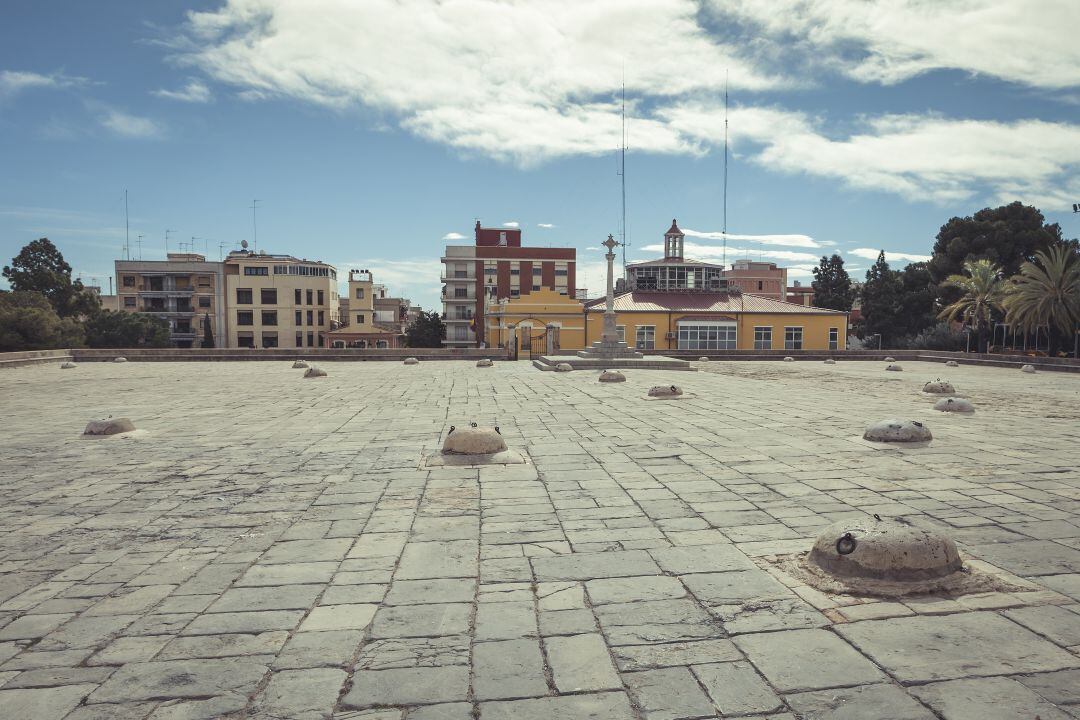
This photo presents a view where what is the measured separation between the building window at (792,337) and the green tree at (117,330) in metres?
46.6

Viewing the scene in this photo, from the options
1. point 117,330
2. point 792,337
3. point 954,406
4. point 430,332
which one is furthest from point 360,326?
point 954,406

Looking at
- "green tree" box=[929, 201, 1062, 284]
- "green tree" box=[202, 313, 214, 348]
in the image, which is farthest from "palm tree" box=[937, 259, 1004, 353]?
"green tree" box=[202, 313, 214, 348]

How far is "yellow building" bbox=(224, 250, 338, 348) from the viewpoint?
56219 mm

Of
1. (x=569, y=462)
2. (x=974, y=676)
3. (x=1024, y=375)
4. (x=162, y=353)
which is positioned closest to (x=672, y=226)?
(x=1024, y=375)

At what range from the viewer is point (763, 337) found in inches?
1661

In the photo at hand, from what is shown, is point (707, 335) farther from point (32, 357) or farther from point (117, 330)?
point (117, 330)

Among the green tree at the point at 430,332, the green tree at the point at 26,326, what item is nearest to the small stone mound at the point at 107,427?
the green tree at the point at 26,326

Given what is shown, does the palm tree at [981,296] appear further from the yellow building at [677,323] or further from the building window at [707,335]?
the building window at [707,335]

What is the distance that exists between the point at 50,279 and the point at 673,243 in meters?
43.4

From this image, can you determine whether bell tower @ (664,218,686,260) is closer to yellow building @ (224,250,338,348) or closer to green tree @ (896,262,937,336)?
green tree @ (896,262,937,336)

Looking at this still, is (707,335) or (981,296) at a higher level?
(981,296)

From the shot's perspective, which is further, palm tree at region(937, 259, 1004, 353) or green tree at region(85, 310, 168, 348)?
green tree at region(85, 310, 168, 348)

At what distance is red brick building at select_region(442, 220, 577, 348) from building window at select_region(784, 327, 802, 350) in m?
23.2

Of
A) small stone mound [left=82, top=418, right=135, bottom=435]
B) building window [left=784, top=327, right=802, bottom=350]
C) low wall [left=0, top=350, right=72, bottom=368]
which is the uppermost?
building window [left=784, top=327, right=802, bottom=350]
